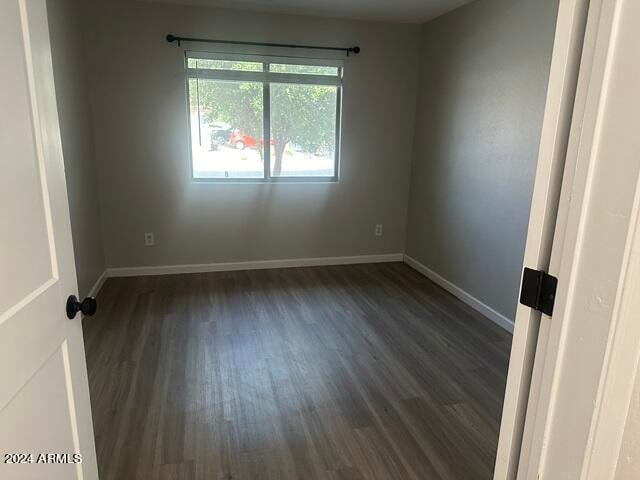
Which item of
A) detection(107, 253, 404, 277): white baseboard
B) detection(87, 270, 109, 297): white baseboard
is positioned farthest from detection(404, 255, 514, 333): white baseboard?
detection(87, 270, 109, 297): white baseboard

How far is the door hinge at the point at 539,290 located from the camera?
0.82m

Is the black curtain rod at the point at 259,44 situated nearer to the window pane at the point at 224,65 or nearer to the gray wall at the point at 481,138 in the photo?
the window pane at the point at 224,65

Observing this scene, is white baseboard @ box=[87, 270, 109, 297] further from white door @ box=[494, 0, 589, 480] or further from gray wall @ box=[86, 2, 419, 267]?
white door @ box=[494, 0, 589, 480]

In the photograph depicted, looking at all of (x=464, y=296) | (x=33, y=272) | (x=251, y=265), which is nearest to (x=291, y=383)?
(x=33, y=272)

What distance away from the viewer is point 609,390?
2.34 feet

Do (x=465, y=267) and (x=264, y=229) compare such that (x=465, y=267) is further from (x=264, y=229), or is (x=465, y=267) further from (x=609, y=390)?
(x=609, y=390)

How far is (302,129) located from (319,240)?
3.88ft

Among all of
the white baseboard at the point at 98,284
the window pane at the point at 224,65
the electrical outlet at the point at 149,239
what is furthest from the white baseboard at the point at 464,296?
the white baseboard at the point at 98,284

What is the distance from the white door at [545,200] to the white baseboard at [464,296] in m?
2.34

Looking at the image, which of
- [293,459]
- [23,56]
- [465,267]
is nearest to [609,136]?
[23,56]

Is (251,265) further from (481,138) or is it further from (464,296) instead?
(481,138)

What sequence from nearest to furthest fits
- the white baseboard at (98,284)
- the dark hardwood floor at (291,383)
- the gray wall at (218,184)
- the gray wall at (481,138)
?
the dark hardwood floor at (291,383), the gray wall at (481,138), the white baseboard at (98,284), the gray wall at (218,184)

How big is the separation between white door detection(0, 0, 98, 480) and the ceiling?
9.64ft

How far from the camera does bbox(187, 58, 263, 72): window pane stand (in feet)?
12.5
